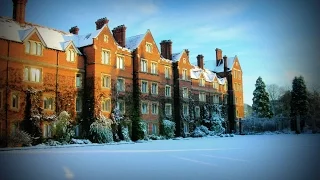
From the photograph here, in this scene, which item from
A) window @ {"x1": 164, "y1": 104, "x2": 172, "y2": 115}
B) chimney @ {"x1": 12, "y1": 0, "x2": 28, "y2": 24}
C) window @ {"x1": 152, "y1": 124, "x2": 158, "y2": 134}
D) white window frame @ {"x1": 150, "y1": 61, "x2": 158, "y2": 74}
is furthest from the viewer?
window @ {"x1": 164, "y1": 104, "x2": 172, "y2": 115}

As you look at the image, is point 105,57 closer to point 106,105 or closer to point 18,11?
point 106,105

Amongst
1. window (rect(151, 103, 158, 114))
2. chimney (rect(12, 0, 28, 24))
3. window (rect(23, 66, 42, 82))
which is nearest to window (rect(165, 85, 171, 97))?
window (rect(151, 103, 158, 114))

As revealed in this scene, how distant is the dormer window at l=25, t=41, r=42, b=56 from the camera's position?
18.2 m

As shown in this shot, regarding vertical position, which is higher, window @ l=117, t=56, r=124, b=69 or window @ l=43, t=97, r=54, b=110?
window @ l=117, t=56, r=124, b=69

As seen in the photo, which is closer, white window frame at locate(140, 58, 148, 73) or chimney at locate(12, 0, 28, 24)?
chimney at locate(12, 0, 28, 24)

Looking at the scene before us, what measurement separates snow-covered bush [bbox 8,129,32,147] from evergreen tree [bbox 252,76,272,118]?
96.1 ft

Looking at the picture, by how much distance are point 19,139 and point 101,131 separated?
5053mm

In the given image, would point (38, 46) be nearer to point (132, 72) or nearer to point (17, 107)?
point (17, 107)

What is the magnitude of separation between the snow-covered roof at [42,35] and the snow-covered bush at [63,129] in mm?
4367

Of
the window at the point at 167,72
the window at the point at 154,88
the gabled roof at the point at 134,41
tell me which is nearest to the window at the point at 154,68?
the window at the point at 154,88

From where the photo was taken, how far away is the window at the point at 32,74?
18109mm

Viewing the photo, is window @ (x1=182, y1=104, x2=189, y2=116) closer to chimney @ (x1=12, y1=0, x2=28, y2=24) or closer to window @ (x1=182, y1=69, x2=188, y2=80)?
window @ (x1=182, y1=69, x2=188, y2=80)

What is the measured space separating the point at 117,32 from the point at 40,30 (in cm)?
673

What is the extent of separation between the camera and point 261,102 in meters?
38.8
